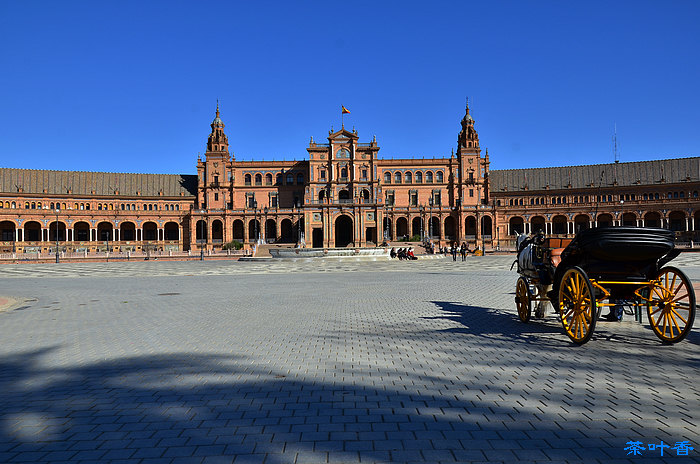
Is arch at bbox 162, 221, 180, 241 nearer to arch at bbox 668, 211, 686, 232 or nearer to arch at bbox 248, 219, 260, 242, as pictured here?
arch at bbox 248, 219, 260, 242

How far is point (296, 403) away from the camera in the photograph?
4.95 metres

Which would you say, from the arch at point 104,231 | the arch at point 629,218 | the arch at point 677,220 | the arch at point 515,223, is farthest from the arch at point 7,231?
the arch at point 677,220

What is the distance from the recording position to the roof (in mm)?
81625

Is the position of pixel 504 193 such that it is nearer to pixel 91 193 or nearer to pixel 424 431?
pixel 91 193

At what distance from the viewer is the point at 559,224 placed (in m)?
86.7

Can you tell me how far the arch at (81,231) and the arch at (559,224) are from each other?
84.2 metres

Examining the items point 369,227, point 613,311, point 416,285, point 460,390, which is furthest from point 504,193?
point 460,390

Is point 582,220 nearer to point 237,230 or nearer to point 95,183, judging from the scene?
point 237,230

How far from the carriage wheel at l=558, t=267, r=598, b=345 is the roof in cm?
8341

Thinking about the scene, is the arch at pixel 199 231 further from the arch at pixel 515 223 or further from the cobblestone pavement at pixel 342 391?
the cobblestone pavement at pixel 342 391

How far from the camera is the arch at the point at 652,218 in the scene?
77500 mm

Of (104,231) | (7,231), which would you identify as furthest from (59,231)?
(7,231)

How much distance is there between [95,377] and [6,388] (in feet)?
3.15

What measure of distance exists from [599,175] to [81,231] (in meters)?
95.1
